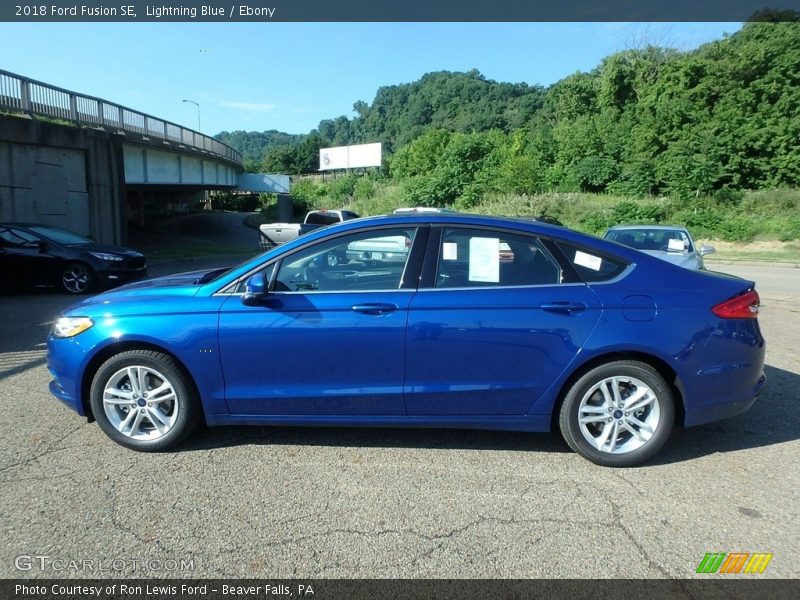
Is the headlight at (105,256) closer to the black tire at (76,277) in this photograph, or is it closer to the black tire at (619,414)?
the black tire at (76,277)

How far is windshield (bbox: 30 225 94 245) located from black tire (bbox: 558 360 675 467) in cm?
1127

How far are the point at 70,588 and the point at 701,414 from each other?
12.2ft

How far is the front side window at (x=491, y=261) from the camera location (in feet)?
12.4

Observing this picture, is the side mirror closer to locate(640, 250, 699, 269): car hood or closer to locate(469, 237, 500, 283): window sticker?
locate(469, 237, 500, 283): window sticker

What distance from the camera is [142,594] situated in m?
2.52

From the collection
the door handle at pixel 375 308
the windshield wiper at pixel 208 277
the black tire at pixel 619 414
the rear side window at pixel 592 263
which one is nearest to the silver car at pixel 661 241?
the rear side window at pixel 592 263

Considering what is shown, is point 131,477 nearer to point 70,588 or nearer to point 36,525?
point 36,525

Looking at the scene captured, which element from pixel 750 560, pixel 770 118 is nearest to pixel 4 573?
pixel 750 560

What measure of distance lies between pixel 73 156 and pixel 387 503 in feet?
62.0

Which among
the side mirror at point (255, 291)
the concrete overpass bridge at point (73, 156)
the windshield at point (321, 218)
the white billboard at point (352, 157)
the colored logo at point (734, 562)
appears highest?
the white billboard at point (352, 157)

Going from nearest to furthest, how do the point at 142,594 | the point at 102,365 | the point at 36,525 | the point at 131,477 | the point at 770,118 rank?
the point at 142,594
the point at 36,525
the point at 131,477
the point at 102,365
the point at 770,118

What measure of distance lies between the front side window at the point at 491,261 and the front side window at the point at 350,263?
29 cm

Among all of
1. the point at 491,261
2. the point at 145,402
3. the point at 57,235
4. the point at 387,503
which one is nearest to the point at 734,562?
the point at 387,503

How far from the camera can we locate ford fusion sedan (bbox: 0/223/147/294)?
11.0m
